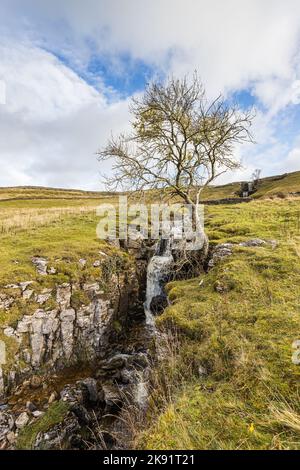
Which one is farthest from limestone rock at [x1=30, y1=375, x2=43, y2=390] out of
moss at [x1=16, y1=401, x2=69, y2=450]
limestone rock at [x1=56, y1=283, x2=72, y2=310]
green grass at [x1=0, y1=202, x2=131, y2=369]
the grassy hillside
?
the grassy hillside

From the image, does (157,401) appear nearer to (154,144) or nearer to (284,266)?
(284,266)

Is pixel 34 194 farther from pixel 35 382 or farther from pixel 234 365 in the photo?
pixel 234 365

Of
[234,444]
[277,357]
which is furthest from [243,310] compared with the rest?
[234,444]

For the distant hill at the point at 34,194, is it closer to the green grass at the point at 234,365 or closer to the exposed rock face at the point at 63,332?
the exposed rock face at the point at 63,332

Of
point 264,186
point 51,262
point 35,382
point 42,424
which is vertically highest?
point 264,186

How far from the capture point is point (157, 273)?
1630 cm

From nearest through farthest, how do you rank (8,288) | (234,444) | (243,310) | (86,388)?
(234,444) < (243,310) < (86,388) < (8,288)

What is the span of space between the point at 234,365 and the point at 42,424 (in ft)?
20.2

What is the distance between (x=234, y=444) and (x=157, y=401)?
7.51 ft

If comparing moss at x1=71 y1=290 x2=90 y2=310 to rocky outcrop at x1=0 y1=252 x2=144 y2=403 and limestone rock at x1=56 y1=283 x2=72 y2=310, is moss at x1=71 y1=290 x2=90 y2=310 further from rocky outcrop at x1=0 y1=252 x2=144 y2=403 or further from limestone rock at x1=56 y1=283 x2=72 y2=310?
limestone rock at x1=56 y1=283 x2=72 y2=310

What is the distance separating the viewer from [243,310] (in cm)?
784

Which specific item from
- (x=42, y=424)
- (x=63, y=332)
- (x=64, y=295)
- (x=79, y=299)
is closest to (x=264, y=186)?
(x=79, y=299)

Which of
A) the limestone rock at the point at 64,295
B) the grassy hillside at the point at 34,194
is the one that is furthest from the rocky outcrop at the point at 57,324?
the grassy hillside at the point at 34,194

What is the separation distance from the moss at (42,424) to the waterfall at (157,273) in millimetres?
6321
